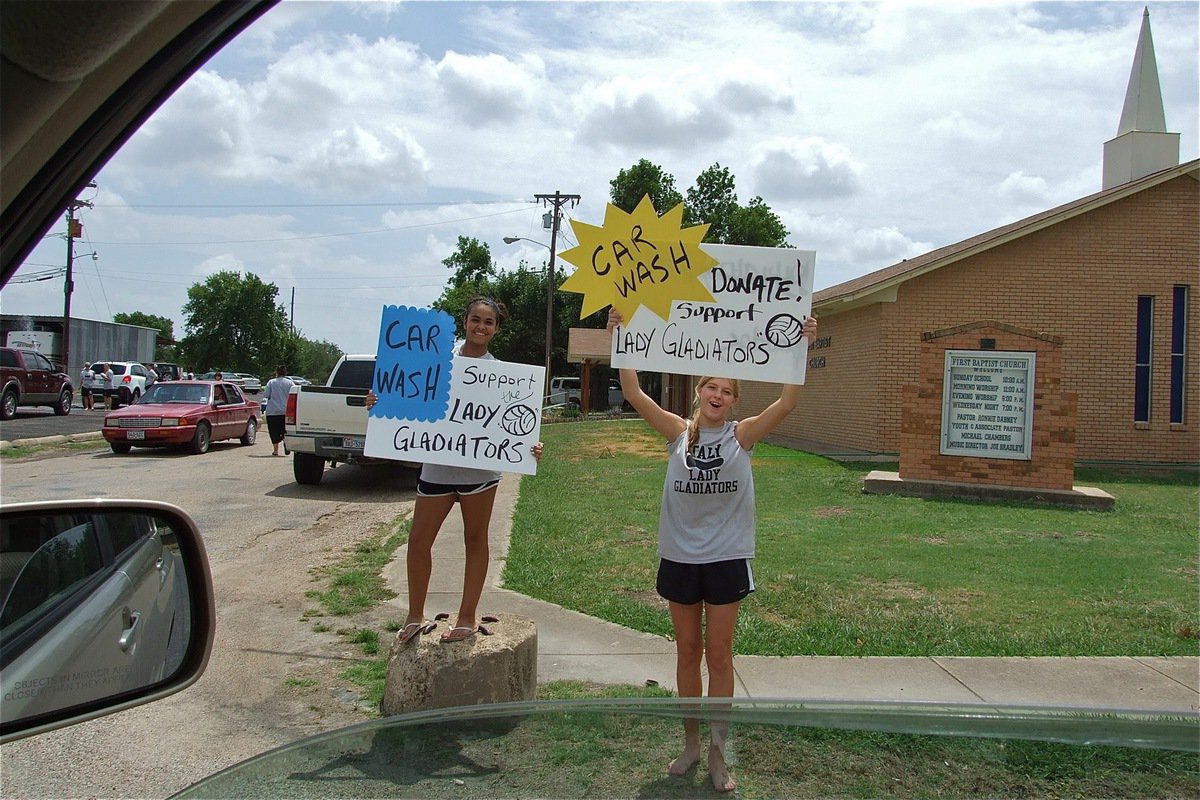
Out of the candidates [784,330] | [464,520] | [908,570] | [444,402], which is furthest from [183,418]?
[784,330]

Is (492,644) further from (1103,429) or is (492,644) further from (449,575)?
(1103,429)

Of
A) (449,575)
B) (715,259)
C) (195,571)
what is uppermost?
(715,259)

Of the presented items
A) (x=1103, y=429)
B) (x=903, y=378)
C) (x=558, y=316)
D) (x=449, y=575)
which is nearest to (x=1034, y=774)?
(x=449, y=575)

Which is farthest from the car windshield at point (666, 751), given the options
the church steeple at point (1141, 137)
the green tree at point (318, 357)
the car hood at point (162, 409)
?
the green tree at point (318, 357)

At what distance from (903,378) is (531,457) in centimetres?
1482

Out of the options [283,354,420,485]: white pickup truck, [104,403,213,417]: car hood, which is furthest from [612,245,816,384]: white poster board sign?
[104,403,213,417]: car hood

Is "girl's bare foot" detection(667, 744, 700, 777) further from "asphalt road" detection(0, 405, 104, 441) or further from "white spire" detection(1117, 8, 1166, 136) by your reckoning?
"white spire" detection(1117, 8, 1166, 136)

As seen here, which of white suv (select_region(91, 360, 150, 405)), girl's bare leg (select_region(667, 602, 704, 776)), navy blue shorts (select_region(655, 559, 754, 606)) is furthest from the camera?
white suv (select_region(91, 360, 150, 405))

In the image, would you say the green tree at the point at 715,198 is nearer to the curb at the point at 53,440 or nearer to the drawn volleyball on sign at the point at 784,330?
the curb at the point at 53,440

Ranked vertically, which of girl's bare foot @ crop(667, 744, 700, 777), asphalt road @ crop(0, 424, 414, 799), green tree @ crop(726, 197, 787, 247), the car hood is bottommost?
asphalt road @ crop(0, 424, 414, 799)

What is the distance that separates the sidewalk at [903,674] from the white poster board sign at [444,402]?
1655 mm

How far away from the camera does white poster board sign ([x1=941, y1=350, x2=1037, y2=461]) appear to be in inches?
499

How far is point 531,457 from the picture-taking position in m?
4.62

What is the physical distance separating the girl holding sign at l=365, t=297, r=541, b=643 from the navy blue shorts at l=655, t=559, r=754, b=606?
3.61ft
